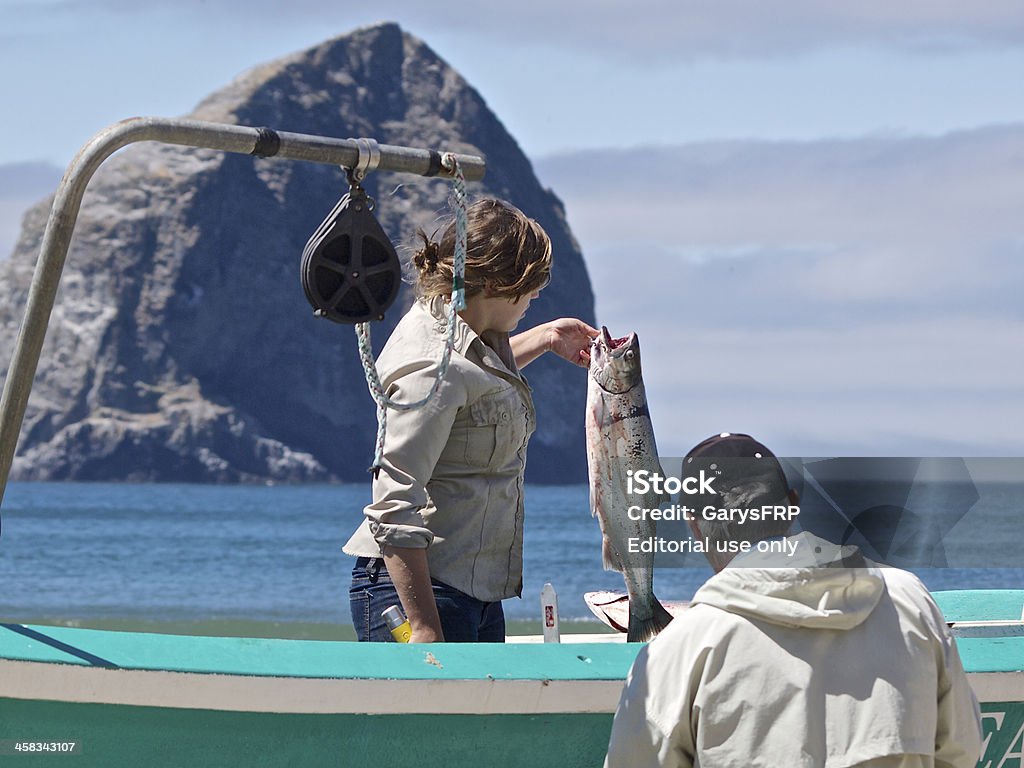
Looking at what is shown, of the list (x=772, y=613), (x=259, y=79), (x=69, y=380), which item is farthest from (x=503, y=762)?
(x=259, y=79)

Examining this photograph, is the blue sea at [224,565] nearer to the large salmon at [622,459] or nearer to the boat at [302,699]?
the large salmon at [622,459]

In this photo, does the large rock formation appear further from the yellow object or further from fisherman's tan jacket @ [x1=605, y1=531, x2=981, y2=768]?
fisherman's tan jacket @ [x1=605, y1=531, x2=981, y2=768]

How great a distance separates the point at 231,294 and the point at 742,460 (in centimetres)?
10730

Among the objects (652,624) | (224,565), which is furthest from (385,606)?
(224,565)

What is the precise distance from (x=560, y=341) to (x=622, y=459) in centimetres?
44

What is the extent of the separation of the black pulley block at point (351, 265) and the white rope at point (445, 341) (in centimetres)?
6

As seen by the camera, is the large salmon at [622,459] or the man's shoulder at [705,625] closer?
the man's shoulder at [705,625]

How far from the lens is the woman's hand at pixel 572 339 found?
3.83 metres

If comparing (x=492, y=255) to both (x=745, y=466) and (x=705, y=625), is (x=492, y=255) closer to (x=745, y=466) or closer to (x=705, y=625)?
(x=745, y=466)

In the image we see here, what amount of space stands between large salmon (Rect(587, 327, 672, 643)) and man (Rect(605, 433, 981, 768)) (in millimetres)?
1223

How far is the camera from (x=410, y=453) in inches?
122

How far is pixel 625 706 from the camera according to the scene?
227cm

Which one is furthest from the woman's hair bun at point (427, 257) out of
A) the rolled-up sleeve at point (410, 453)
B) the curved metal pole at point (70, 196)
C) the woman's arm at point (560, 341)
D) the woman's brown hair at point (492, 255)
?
the woman's arm at point (560, 341)

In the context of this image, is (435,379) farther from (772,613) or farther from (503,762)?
(772,613)
